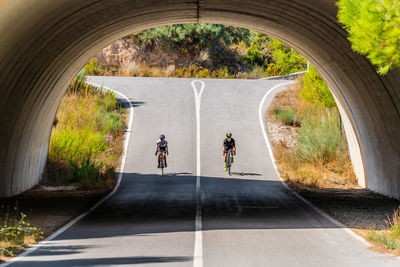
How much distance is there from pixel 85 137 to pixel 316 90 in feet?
36.9

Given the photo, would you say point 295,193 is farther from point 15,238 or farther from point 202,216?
point 15,238

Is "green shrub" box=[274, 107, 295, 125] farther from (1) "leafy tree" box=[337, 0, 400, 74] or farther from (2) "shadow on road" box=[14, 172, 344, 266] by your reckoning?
(1) "leafy tree" box=[337, 0, 400, 74]

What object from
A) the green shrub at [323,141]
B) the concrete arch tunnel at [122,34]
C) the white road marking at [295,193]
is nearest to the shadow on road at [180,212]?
the white road marking at [295,193]

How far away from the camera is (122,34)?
2069cm

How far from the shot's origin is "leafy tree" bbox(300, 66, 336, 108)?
91.7 ft

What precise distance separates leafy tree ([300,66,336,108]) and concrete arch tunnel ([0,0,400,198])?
22.1 ft

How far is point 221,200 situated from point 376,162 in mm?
5168

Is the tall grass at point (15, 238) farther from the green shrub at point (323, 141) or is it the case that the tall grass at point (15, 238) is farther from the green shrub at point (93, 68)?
the green shrub at point (93, 68)

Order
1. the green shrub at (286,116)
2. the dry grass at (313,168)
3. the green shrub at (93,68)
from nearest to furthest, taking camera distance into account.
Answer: the dry grass at (313,168), the green shrub at (286,116), the green shrub at (93,68)

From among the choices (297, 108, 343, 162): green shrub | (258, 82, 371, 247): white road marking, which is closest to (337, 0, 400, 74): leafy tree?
(258, 82, 371, 247): white road marking

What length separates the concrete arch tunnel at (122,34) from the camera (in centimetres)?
1441

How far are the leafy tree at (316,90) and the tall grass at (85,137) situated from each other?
9.87 m

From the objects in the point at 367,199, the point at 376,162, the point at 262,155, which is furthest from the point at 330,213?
the point at 262,155

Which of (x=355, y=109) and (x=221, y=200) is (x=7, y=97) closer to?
(x=221, y=200)
